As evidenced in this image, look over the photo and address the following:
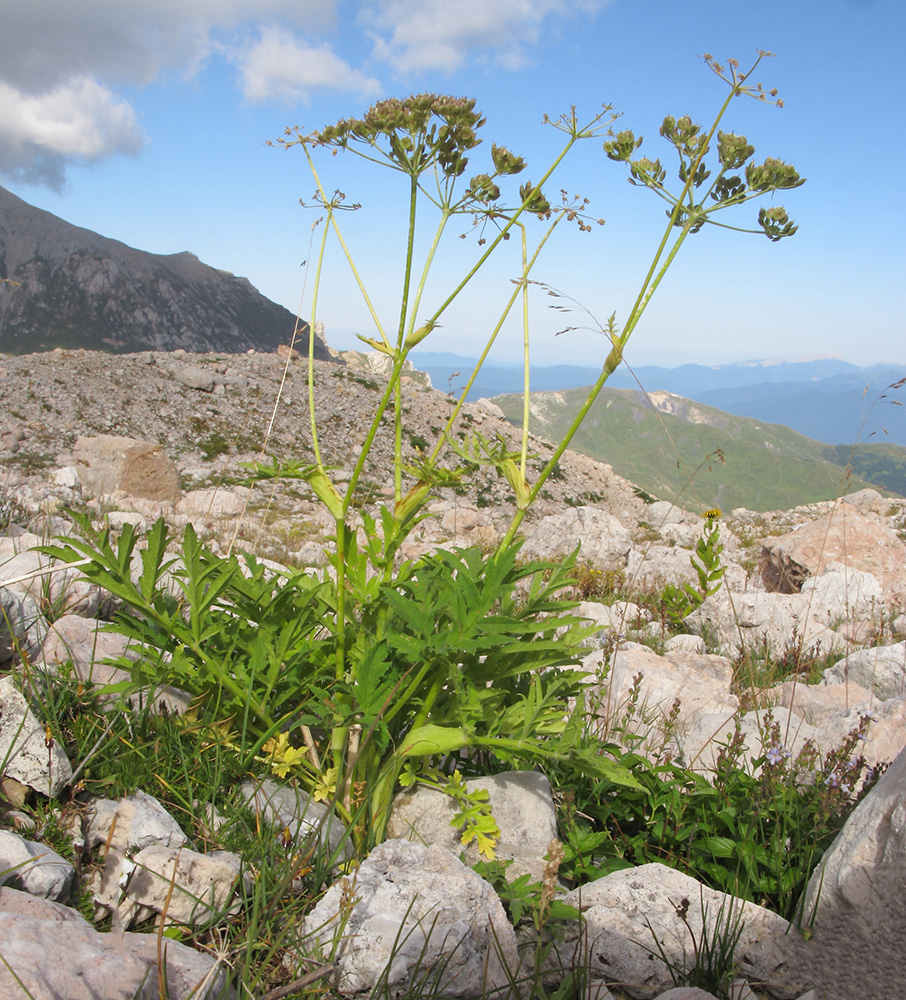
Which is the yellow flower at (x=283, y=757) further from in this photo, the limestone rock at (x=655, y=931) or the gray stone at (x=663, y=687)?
the gray stone at (x=663, y=687)

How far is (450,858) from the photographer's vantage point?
82.7 inches

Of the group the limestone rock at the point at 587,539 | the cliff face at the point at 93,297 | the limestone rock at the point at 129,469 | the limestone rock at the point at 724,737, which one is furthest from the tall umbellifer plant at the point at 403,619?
the cliff face at the point at 93,297

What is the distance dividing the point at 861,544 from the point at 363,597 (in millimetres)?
8845

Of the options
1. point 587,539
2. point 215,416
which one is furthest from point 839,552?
point 215,416

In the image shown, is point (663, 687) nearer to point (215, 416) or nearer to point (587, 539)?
point (587, 539)

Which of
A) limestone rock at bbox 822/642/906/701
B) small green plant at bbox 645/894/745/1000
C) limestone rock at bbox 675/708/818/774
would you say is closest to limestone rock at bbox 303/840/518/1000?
small green plant at bbox 645/894/745/1000

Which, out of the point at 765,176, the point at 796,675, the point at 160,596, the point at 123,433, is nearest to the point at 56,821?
the point at 160,596

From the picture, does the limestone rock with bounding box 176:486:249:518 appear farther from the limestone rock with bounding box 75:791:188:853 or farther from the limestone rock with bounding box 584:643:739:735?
the limestone rock with bounding box 75:791:188:853

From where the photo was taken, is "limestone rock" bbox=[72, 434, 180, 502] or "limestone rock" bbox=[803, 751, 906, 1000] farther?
"limestone rock" bbox=[72, 434, 180, 502]

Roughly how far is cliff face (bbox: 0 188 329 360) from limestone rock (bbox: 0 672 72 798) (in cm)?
9057

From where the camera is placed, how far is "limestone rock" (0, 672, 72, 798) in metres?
2.05

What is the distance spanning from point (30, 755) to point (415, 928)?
1.33m

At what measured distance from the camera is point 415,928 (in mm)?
1821

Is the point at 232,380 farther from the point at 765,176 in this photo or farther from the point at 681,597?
the point at 765,176
